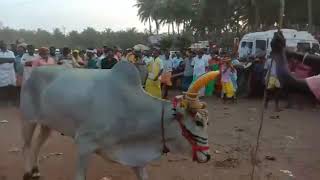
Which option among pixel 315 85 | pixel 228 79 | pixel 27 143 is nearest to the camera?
pixel 315 85

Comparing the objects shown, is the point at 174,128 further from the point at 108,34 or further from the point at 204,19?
the point at 108,34

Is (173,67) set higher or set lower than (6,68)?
lower

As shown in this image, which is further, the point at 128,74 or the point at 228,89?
the point at 228,89

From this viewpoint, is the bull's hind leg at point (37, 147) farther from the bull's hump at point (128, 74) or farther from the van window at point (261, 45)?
the van window at point (261, 45)

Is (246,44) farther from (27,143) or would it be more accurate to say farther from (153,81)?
(27,143)

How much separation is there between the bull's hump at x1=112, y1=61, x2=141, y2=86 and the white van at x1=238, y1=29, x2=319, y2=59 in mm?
11290

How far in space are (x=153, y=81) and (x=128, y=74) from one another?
286 inches

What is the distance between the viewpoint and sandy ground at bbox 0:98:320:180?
21.5 ft

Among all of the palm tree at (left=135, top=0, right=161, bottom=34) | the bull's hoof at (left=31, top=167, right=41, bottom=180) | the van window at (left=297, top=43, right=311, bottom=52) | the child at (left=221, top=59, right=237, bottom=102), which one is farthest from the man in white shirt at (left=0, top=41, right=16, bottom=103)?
the palm tree at (left=135, top=0, right=161, bottom=34)

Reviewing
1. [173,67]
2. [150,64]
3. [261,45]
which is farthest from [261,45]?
[150,64]

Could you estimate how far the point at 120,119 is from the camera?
5.21m

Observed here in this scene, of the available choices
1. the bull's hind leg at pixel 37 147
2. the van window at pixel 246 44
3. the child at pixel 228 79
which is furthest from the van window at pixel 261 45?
the bull's hind leg at pixel 37 147

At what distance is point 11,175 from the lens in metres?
6.63

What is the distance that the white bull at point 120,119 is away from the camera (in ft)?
16.2
